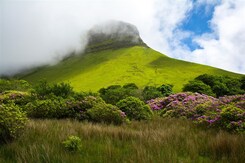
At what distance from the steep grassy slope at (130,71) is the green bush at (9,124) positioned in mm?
70276

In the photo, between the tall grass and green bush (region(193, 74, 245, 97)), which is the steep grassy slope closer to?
green bush (region(193, 74, 245, 97))

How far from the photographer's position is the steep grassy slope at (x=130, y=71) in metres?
92.6

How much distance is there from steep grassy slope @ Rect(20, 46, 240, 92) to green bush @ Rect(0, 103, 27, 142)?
70.3m

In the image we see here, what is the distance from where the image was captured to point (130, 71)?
105m

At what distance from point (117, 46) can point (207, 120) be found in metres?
154

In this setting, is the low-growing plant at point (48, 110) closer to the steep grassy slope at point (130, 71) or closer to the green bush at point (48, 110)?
the green bush at point (48, 110)

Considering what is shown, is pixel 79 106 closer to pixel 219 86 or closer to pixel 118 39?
pixel 219 86

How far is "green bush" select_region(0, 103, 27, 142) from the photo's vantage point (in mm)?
6141

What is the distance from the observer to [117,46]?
534 feet

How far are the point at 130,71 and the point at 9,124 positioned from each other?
99036mm

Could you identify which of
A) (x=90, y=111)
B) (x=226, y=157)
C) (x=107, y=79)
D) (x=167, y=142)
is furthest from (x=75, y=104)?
(x=107, y=79)

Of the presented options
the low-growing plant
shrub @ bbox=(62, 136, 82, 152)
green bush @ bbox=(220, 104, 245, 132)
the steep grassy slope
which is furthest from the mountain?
shrub @ bbox=(62, 136, 82, 152)

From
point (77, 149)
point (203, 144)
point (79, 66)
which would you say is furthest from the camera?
point (79, 66)

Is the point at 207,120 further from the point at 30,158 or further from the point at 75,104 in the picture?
the point at 30,158
